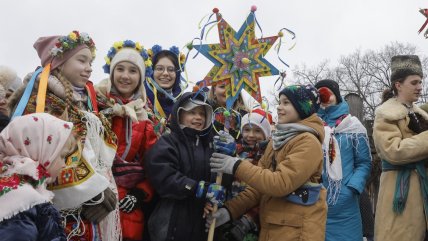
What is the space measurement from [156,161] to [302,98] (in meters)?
1.20

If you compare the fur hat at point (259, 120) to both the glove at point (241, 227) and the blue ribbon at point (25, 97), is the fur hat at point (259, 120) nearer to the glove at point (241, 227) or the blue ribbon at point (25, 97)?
the glove at point (241, 227)

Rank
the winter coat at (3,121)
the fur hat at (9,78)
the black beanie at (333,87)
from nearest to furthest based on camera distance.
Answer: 1. the winter coat at (3,121)
2. the fur hat at (9,78)
3. the black beanie at (333,87)

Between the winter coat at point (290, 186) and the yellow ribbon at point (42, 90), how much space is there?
1.38 metres

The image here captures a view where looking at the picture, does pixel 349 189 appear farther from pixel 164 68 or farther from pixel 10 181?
pixel 10 181

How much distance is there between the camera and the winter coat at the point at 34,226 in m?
2.06

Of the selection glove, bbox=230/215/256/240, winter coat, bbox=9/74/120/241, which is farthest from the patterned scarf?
glove, bbox=230/215/256/240

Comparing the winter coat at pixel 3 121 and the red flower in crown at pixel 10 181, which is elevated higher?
the winter coat at pixel 3 121

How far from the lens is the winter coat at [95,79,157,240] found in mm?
3209

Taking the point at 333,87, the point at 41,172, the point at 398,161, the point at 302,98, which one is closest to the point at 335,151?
the point at 398,161

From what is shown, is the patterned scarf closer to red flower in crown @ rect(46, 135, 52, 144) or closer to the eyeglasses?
red flower in crown @ rect(46, 135, 52, 144)

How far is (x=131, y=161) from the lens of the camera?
11.2ft

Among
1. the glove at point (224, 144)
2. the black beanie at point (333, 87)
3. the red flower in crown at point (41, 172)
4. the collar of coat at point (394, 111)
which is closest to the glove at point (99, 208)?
the red flower in crown at point (41, 172)

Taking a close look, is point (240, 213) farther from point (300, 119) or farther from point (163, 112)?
point (163, 112)

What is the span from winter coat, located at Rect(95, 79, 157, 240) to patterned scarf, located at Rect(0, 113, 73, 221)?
76 centimetres
